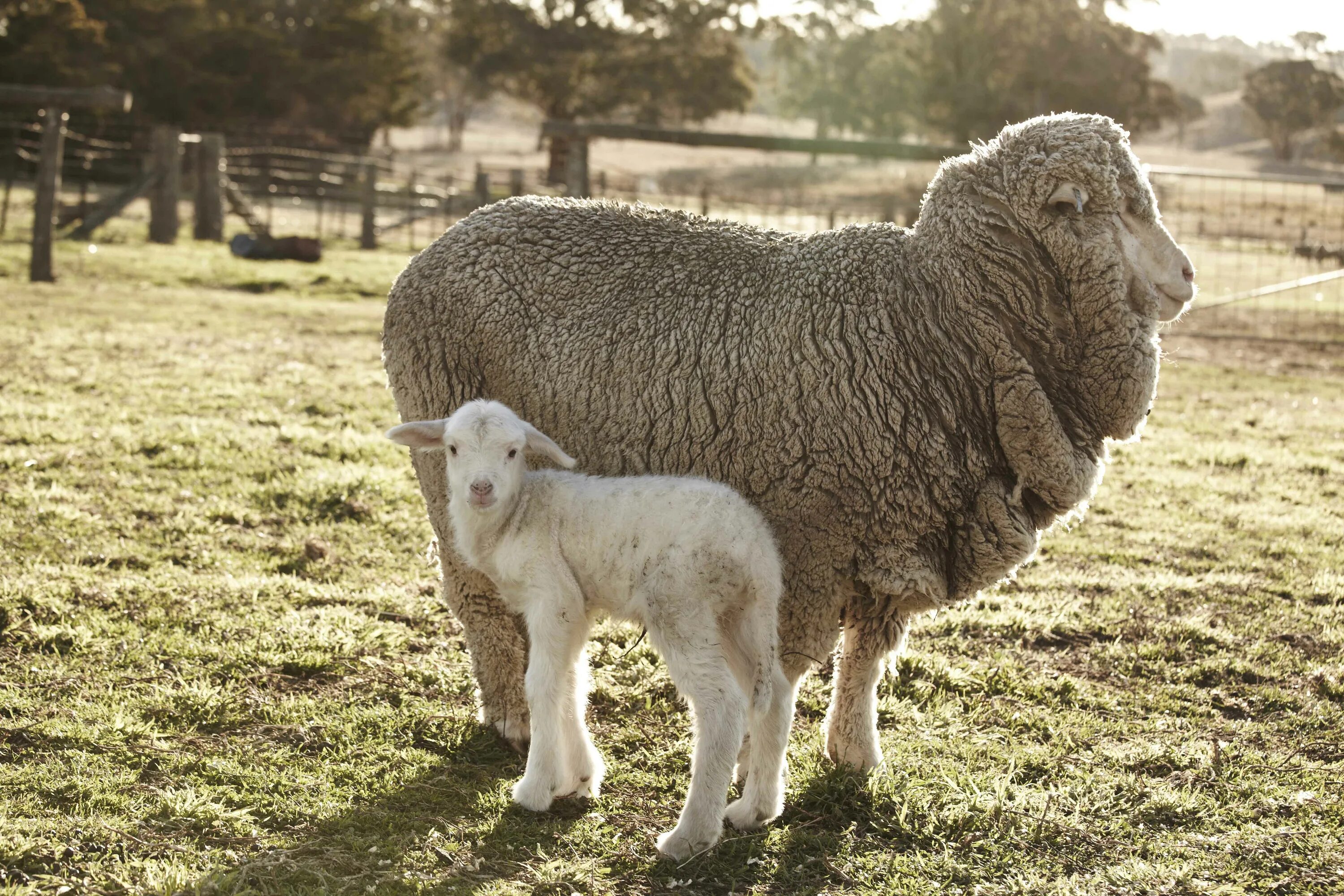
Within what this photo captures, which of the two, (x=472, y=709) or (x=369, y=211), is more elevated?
(x=369, y=211)

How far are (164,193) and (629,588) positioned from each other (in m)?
18.3

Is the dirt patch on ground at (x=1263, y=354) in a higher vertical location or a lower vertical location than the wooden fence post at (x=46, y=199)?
lower

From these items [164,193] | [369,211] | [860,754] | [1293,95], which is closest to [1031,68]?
[1293,95]

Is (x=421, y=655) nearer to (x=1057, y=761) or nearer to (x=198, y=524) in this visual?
(x=198, y=524)

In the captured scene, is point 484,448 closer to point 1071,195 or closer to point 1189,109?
point 1071,195

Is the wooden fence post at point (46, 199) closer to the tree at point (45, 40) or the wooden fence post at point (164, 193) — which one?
the wooden fence post at point (164, 193)

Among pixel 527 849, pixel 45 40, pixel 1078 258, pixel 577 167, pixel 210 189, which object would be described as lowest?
pixel 527 849

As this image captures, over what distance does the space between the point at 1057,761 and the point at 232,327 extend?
995 centimetres

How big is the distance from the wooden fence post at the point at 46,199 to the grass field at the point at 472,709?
7040mm

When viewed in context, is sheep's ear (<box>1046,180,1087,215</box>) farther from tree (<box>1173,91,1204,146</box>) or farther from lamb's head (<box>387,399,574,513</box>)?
tree (<box>1173,91,1204,146</box>)

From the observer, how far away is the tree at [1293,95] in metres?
63.2

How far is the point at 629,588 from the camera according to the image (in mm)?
3723

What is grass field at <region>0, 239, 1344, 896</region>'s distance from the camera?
3625mm

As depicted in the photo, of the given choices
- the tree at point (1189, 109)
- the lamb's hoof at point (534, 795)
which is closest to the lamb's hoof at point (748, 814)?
the lamb's hoof at point (534, 795)
